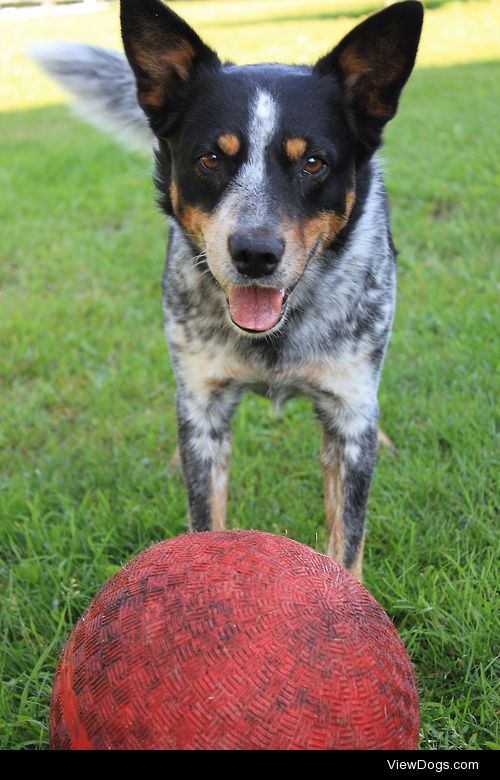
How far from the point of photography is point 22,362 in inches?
185

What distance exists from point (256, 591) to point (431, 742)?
2.69ft

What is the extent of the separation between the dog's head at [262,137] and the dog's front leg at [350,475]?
1.84ft

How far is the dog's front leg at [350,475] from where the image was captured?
118 inches

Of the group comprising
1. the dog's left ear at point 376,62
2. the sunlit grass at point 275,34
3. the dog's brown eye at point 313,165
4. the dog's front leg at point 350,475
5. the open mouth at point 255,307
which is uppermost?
the dog's left ear at point 376,62

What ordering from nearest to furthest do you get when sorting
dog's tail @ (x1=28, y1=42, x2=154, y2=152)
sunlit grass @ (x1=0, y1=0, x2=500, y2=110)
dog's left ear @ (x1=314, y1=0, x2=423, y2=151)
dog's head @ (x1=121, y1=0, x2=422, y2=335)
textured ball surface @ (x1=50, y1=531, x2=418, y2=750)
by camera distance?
textured ball surface @ (x1=50, y1=531, x2=418, y2=750)
dog's head @ (x1=121, y1=0, x2=422, y2=335)
dog's left ear @ (x1=314, y1=0, x2=423, y2=151)
dog's tail @ (x1=28, y1=42, x2=154, y2=152)
sunlit grass @ (x1=0, y1=0, x2=500, y2=110)

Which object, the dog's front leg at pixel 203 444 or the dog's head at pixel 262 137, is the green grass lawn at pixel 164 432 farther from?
the dog's head at pixel 262 137

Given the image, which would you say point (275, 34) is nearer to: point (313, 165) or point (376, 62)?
point (376, 62)

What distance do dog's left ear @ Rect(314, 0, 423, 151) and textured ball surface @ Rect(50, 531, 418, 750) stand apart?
1599 millimetres

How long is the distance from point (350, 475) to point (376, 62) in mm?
1433

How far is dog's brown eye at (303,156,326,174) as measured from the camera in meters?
2.67

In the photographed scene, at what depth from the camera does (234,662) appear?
1.83 meters

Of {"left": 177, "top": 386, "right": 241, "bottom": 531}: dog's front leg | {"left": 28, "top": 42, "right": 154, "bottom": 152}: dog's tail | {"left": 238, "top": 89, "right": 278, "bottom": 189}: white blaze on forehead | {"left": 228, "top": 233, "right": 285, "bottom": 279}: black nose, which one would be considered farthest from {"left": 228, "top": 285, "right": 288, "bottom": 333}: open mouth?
{"left": 28, "top": 42, "right": 154, "bottom": 152}: dog's tail
